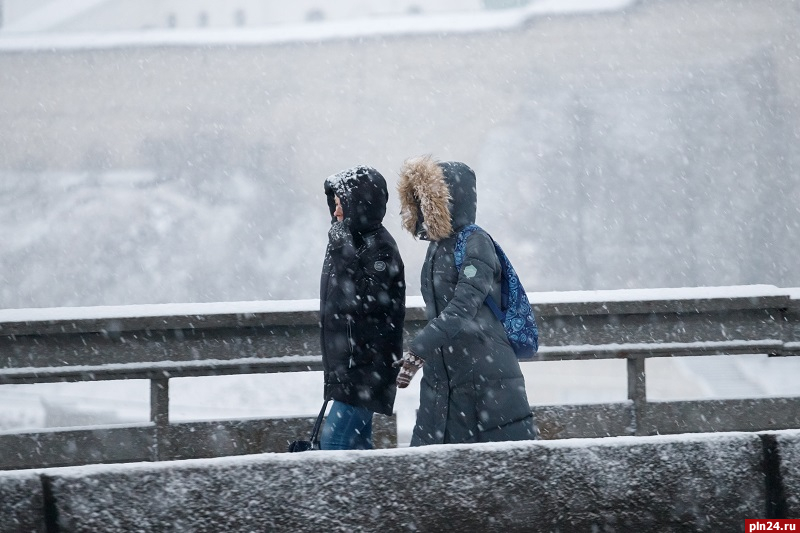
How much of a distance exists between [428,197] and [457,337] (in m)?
0.53

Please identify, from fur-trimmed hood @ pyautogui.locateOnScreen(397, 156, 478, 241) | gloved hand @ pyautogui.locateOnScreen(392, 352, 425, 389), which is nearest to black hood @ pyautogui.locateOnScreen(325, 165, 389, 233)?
fur-trimmed hood @ pyautogui.locateOnScreen(397, 156, 478, 241)

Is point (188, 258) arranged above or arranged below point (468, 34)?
below

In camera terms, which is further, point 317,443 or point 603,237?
point 603,237

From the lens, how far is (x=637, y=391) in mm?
Answer: 4895

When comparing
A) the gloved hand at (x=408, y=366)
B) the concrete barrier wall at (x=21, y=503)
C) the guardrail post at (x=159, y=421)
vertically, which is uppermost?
the gloved hand at (x=408, y=366)

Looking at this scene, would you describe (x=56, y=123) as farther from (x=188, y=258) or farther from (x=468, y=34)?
(x=468, y=34)

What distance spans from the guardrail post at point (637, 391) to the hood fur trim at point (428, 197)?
5.54ft

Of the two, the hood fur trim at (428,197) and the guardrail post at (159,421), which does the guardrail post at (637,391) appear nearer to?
the hood fur trim at (428,197)

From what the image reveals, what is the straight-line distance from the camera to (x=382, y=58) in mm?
42812

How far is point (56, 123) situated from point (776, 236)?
95.8 ft

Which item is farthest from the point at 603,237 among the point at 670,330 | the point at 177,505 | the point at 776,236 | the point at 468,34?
the point at 177,505

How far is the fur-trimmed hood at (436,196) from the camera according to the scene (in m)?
3.65

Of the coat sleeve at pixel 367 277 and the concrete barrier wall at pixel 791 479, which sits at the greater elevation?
the coat sleeve at pixel 367 277

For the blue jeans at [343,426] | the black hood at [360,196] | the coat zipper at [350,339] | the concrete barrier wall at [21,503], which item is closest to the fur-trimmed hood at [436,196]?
the black hood at [360,196]
